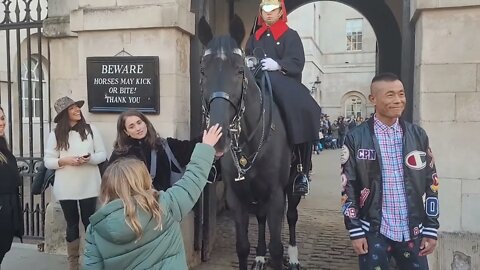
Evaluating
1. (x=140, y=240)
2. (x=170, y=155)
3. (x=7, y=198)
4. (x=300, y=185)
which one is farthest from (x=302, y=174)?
(x=7, y=198)

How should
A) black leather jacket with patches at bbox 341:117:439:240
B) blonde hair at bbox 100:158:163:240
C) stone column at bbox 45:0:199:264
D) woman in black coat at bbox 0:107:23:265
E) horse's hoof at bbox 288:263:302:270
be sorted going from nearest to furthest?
blonde hair at bbox 100:158:163:240
black leather jacket with patches at bbox 341:117:439:240
woman in black coat at bbox 0:107:23:265
stone column at bbox 45:0:199:264
horse's hoof at bbox 288:263:302:270

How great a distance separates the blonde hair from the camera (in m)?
2.11

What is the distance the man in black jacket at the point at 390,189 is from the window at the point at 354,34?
3407 cm

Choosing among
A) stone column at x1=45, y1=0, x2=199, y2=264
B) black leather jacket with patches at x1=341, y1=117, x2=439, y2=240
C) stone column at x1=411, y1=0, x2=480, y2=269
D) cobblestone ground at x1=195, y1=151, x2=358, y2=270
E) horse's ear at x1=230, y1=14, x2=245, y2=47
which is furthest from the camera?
cobblestone ground at x1=195, y1=151, x2=358, y2=270

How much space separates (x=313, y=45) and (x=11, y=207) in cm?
2881

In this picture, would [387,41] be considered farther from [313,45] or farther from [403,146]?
[313,45]

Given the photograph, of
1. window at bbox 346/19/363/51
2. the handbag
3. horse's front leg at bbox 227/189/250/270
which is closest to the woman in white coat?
the handbag

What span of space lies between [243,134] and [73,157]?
78.0 inches

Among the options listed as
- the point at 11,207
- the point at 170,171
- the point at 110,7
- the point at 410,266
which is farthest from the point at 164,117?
the point at 410,266

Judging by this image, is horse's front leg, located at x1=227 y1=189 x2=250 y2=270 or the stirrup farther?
the stirrup

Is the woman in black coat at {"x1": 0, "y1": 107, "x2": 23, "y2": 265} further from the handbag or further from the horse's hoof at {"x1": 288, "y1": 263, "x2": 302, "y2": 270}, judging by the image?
the horse's hoof at {"x1": 288, "y1": 263, "x2": 302, "y2": 270}

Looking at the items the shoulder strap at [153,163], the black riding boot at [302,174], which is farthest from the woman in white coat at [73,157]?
the black riding boot at [302,174]

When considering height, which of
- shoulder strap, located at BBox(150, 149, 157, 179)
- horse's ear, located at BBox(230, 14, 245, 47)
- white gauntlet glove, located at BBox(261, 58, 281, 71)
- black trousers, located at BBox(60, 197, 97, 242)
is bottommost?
black trousers, located at BBox(60, 197, 97, 242)

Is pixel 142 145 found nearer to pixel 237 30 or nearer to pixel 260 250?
pixel 237 30
